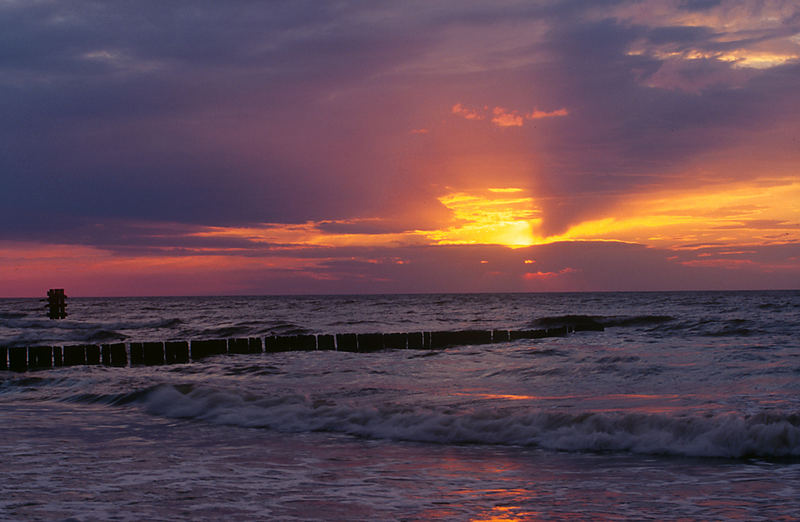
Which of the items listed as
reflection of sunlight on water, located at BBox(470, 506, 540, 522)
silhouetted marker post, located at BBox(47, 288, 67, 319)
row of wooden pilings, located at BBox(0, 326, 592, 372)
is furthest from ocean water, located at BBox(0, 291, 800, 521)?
silhouetted marker post, located at BBox(47, 288, 67, 319)

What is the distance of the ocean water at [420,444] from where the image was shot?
6445 millimetres

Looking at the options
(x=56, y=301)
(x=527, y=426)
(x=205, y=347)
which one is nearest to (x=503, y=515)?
(x=527, y=426)

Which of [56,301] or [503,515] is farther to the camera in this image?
[56,301]

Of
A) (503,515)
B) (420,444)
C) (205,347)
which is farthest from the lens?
(205,347)

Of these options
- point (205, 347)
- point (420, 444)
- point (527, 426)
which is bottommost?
point (420, 444)

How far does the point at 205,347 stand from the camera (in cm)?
2605

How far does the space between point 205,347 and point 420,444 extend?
17.8 meters

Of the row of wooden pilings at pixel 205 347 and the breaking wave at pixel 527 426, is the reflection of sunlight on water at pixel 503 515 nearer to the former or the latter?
the breaking wave at pixel 527 426

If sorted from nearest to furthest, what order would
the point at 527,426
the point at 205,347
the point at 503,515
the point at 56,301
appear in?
the point at 503,515 → the point at 527,426 → the point at 205,347 → the point at 56,301

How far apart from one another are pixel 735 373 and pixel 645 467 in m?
9.18

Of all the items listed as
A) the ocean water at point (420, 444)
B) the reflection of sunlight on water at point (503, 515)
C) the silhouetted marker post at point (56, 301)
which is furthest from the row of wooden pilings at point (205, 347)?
the silhouetted marker post at point (56, 301)

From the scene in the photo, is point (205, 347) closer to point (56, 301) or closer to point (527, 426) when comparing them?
point (527, 426)

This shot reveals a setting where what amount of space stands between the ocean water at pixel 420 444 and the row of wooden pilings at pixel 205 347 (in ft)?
16.0

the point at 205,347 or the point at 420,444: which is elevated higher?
the point at 205,347
